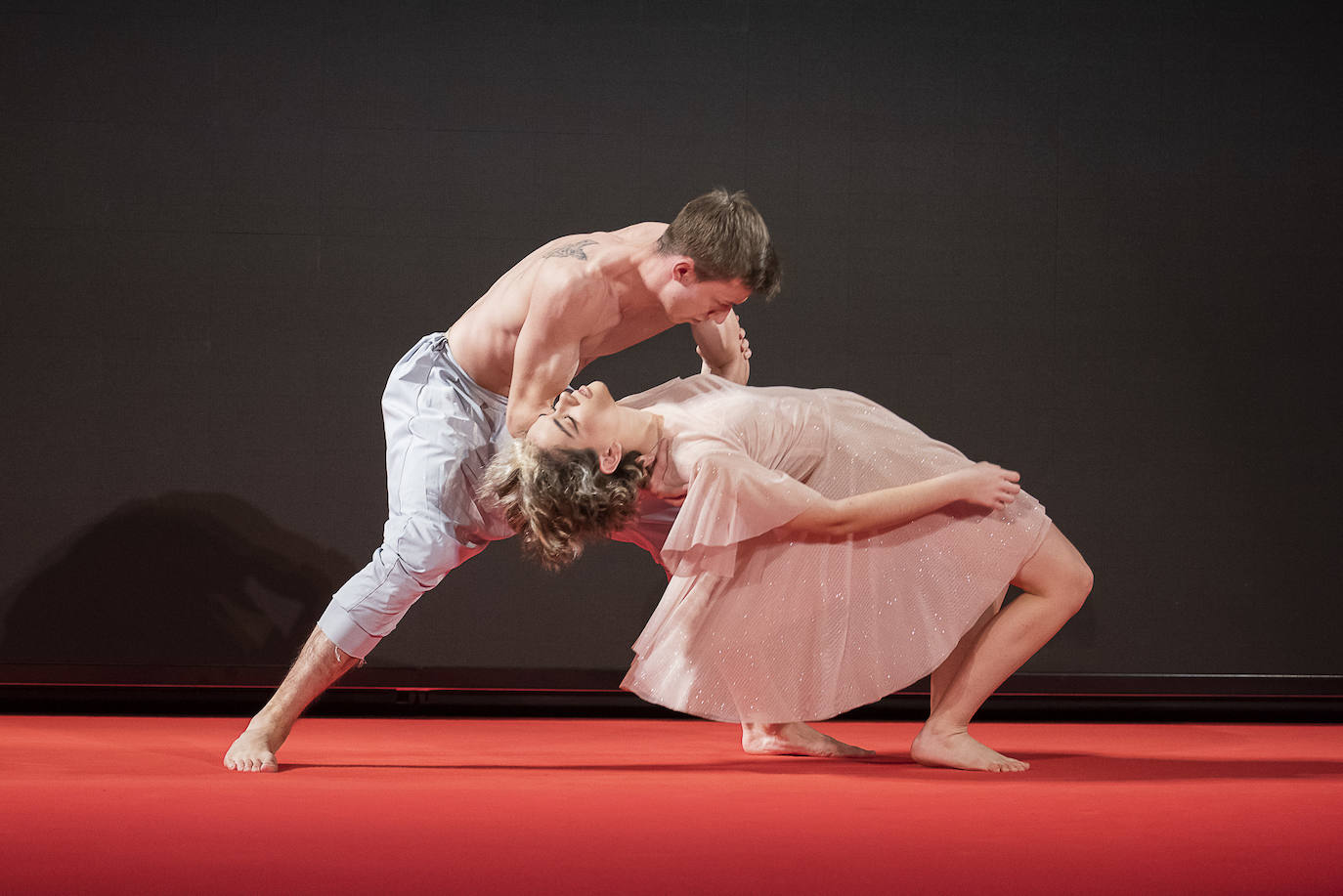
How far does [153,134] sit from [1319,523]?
380cm

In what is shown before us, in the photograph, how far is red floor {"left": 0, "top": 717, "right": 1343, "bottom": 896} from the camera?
1.39 m

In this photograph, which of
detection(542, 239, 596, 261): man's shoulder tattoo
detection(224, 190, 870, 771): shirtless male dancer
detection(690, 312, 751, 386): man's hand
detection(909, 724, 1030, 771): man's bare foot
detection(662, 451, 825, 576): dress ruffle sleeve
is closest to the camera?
detection(662, 451, 825, 576): dress ruffle sleeve

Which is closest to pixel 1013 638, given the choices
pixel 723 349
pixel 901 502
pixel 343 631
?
pixel 901 502

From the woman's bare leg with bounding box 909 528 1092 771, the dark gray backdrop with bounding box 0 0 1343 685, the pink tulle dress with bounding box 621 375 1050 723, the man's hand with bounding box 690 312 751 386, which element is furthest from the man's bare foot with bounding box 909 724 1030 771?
the dark gray backdrop with bounding box 0 0 1343 685

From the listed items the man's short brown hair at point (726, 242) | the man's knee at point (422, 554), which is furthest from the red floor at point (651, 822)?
the man's short brown hair at point (726, 242)

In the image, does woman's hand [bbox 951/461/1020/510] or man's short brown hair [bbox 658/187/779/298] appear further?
man's short brown hair [bbox 658/187/779/298]

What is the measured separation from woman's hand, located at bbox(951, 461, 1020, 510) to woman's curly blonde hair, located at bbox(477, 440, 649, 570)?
1.87ft

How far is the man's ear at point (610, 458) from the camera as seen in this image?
218 centimetres

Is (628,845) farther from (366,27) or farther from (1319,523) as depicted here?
(1319,523)

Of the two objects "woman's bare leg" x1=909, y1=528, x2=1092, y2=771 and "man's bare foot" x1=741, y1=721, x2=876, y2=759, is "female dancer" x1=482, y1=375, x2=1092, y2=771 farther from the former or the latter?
"man's bare foot" x1=741, y1=721, x2=876, y2=759

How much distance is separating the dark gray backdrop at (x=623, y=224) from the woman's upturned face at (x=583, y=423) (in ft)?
5.25

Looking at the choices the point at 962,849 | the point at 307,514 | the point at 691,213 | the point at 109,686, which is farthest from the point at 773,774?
the point at 109,686

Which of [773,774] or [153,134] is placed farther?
[153,134]

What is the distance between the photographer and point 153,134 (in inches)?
147
